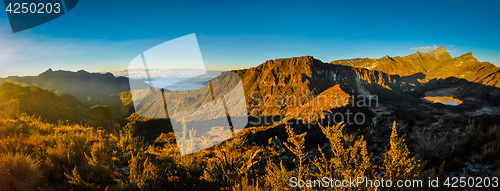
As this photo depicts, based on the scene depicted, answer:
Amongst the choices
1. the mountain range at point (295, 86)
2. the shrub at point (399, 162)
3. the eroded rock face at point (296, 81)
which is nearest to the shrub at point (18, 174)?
the shrub at point (399, 162)

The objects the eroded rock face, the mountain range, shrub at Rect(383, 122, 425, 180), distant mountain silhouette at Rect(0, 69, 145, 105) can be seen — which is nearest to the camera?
shrub at Rect(383, 122, 425, 180)

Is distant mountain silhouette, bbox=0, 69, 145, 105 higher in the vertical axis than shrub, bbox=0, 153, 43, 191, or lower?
higher

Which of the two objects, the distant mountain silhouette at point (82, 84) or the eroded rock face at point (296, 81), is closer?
the distant mountain silhouette at point (82, 84)

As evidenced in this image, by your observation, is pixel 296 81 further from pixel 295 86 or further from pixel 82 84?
pixel 82 84

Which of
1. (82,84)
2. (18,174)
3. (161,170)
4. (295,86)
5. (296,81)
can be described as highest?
(82,84)

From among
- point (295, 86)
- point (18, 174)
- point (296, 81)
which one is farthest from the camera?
point (296, 81)

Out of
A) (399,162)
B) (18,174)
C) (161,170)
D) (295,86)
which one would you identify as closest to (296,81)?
(295,86)

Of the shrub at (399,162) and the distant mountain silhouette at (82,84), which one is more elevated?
the distant mountain silhouette at (82,84)

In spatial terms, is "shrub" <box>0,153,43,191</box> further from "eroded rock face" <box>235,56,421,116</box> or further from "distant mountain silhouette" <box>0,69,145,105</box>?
"distant mountain silhouette" <box>0,69,145,105</box>

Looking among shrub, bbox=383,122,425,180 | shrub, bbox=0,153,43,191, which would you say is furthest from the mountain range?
shrub, bbox=0,153,43,191

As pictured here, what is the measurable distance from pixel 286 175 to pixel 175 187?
2.26 m

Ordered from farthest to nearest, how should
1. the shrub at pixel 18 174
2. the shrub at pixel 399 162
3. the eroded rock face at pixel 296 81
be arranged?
the eroded rock face at pixel 296 81
the shrub at pixel 18 174
the shrub at pixel 399 162

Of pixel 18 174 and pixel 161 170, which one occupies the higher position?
pixel 18 174

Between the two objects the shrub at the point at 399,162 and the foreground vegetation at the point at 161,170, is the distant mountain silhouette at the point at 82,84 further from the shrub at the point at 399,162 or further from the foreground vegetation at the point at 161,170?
the shrub at the point at 399,162
